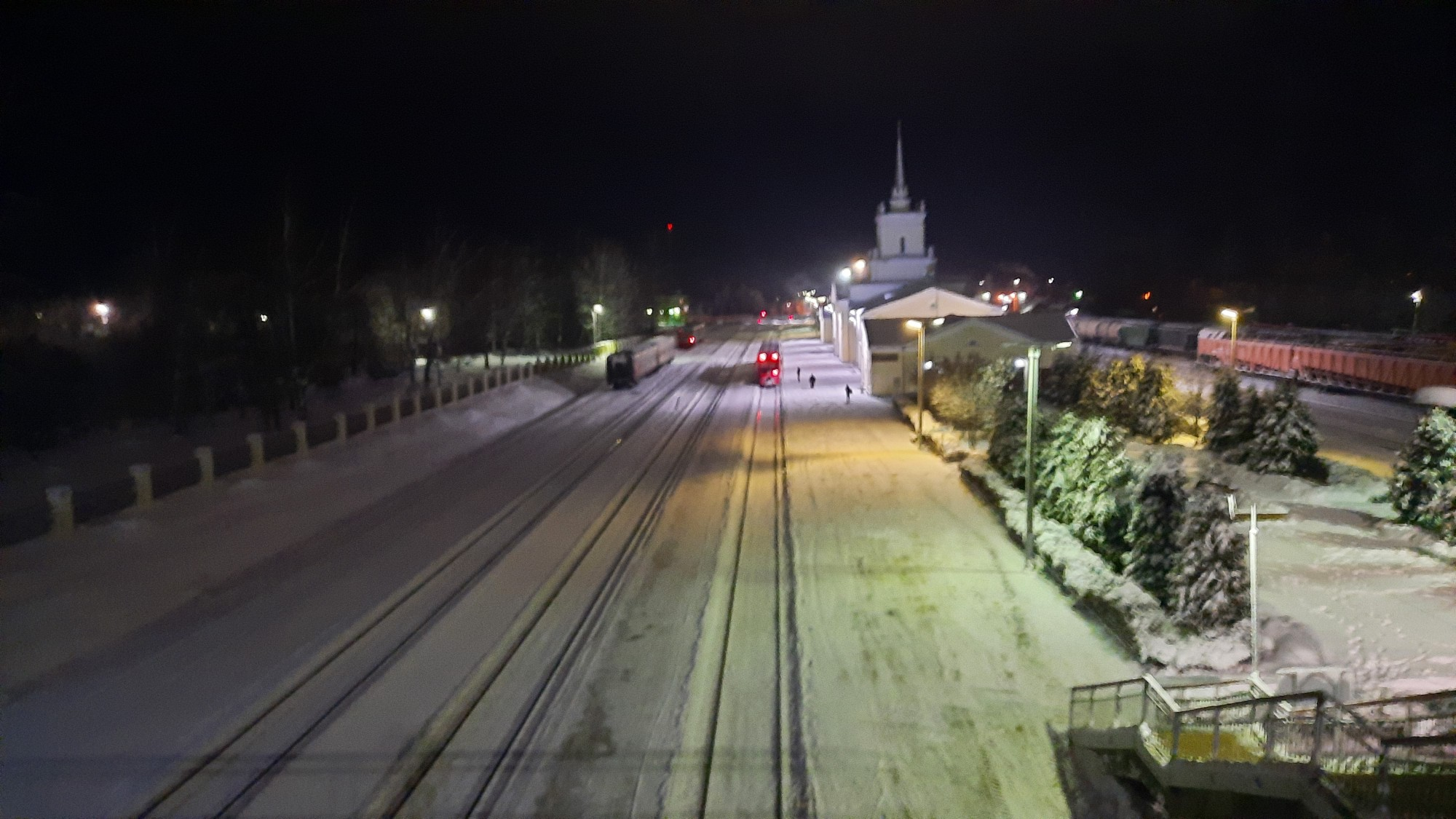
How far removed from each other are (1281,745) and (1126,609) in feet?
12.9

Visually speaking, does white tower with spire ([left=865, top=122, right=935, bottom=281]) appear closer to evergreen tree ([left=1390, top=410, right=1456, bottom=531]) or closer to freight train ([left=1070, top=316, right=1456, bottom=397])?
freight train ([left=1070, top=316, right=1456, bottom=397])

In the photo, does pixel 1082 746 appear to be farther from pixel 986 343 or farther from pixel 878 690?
pixel 986 343

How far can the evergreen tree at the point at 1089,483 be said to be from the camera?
13.5 m

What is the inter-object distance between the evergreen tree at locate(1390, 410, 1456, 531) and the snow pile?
586cm

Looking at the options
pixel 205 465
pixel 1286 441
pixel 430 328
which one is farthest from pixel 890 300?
pixel 205 465

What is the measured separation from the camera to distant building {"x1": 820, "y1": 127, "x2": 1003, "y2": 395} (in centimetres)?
3909

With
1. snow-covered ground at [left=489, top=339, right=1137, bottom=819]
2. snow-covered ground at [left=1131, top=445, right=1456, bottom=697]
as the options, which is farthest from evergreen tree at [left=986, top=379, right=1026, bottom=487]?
snow-covered ground at [left=1131, top=445, right=1456, bottom=697]

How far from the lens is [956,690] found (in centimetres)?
960

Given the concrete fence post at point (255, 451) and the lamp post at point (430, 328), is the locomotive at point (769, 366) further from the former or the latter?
the concrete fence post at point (255, 451)

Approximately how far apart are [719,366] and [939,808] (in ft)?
167

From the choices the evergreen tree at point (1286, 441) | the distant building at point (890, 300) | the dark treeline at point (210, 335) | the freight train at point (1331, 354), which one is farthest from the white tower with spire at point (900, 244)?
the evergreen tree at point (1286, 441)

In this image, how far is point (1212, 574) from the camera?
34.9ft

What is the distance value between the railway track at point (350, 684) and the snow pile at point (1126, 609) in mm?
6826

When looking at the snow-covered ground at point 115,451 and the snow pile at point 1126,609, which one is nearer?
the snow pile at point 1126,609
